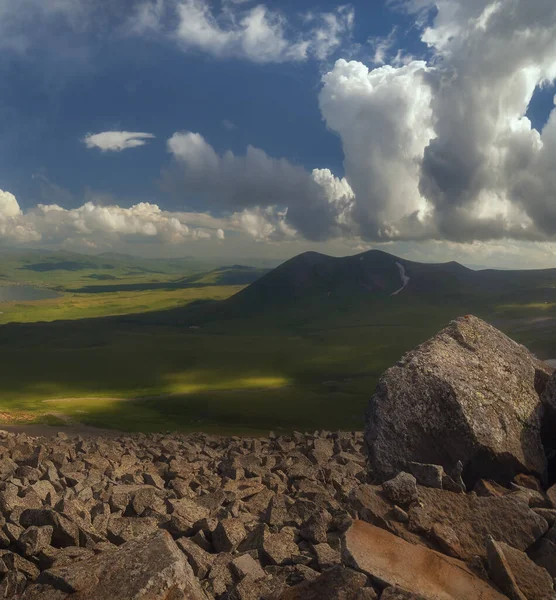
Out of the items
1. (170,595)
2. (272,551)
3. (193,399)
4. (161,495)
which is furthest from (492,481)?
(193,399)

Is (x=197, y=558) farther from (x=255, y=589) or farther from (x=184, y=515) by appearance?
(x=184, y=515)

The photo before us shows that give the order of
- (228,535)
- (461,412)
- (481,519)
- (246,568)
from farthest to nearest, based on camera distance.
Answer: (461,412) → (228,535) → (246,568) → (481,519)

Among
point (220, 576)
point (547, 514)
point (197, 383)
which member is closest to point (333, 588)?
point (220, 576)

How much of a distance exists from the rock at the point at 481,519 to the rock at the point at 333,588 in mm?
3238

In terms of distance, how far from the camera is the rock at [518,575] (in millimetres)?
10219

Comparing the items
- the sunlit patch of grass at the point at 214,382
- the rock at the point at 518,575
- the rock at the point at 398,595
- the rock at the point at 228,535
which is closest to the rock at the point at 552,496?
the rock at the point at 518,575

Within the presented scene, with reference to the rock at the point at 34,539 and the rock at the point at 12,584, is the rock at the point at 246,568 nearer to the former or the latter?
the rock at the point at 12,584

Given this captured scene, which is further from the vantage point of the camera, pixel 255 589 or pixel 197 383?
pixel 197 383

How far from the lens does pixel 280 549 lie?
14391 millimetres

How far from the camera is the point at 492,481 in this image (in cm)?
1617

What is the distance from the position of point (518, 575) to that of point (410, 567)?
8.20ft

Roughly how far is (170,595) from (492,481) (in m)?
11.5

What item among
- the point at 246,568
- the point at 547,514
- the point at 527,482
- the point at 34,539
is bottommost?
the point at 246,568

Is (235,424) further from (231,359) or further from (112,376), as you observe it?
(231,359)
